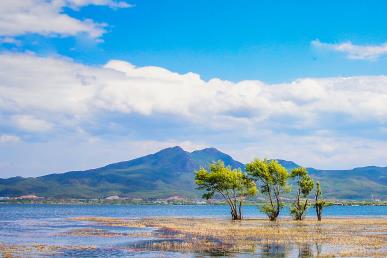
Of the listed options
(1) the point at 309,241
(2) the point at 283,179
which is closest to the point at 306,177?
(2) the point at 283,179

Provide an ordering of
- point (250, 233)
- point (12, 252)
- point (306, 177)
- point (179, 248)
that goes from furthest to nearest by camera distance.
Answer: point (306, 177) < point (250, 233) < point (179, 248) < point (12, 252)

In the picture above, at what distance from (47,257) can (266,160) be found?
76.1m

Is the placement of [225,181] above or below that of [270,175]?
below

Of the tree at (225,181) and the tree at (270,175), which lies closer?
the tree at (270,175)

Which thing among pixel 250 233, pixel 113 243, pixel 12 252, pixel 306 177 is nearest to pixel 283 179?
pixel 306 177

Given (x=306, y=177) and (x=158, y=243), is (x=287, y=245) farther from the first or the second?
(x=306, y=177)

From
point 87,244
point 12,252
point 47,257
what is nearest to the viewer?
point 47,257

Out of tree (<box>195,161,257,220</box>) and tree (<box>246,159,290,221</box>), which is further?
tree (<box>195,161,257,220</box>)

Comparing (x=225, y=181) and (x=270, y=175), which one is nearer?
(x=270, y=175)

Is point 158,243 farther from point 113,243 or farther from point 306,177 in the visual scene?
point 306,177

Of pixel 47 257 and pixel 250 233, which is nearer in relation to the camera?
pixel 47 257

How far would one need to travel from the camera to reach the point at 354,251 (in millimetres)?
56812

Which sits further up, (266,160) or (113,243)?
(266,160)

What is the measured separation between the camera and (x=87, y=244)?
66.4 metres
